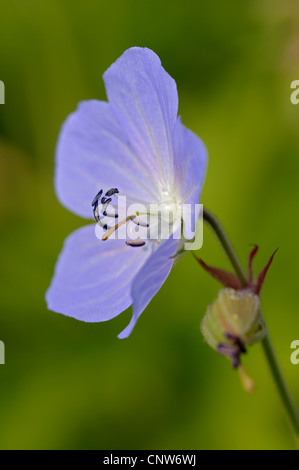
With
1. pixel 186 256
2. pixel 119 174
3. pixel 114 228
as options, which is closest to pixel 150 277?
pixel 114 228

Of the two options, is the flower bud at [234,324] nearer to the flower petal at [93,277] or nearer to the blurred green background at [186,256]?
the flower petal at [93,277]

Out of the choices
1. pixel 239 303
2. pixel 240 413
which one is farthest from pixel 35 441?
pixel 239 303

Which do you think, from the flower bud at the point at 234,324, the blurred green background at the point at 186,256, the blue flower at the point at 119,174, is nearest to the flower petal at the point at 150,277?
the blue flower at the point at 119,174

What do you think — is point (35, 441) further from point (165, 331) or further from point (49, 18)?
point (49, 18)

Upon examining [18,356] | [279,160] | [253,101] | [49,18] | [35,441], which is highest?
[49,18]

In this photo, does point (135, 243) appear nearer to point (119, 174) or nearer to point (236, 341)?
point (119, 174)

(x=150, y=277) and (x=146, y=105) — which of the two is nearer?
(x=150, y=277)

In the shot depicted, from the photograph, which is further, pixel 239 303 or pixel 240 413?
pixel 240 413
